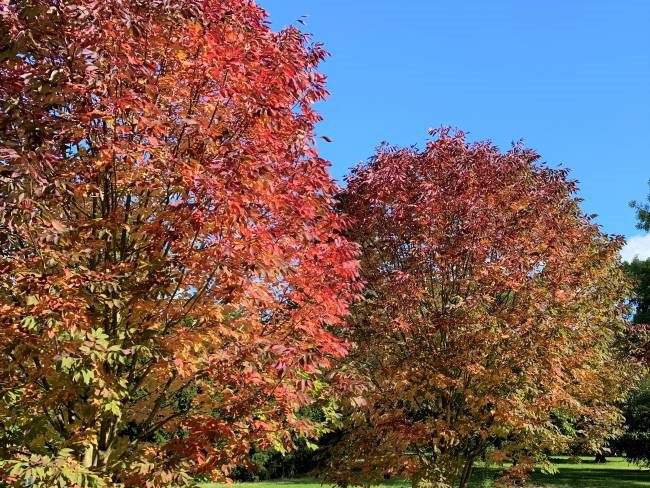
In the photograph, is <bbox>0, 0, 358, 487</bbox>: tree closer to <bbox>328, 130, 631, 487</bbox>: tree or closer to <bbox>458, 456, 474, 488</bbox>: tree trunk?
<bbox>328, 130, 631, 487</bbox>: tree

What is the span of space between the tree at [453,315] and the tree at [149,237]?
3.66 meters

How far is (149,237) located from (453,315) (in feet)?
20.0

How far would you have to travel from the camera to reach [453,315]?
1038cm

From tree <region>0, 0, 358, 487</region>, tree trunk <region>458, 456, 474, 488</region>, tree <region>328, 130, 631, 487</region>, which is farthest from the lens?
tree trunk <region>458, 456, 474, 488</region>

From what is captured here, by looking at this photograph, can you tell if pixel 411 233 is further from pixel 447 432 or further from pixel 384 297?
pixel 447 432

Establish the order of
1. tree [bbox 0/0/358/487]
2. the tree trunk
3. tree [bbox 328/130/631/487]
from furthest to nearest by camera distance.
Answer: the tree trunk < tree [bbox 328/130/631/487] < tree [bbox 0/0/358/487]

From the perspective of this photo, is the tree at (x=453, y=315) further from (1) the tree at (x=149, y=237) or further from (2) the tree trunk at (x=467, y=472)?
(1) the tree at (x=149, y=237)

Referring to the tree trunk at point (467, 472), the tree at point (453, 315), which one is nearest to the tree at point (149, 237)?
the tree at point (453, 315)

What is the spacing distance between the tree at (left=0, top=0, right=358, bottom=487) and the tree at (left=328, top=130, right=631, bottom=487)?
366cm

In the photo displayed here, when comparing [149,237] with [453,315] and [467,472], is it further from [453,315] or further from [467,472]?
[467,472]

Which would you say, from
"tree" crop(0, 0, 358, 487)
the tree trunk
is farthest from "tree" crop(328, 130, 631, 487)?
"tree" crop(0, 0, 358, 487)

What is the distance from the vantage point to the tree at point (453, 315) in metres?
9.85

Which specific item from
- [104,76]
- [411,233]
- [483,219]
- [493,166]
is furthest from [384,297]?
[104,76]

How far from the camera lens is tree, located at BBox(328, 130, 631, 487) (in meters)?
9.85
